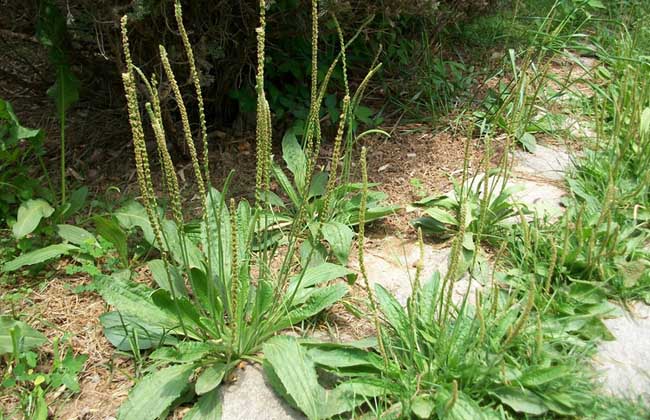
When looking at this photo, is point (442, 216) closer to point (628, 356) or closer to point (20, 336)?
point (628, 356)

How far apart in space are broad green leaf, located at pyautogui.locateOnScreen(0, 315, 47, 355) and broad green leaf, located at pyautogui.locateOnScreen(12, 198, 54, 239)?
470 millimetres

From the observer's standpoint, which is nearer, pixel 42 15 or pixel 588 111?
pixel 42 15

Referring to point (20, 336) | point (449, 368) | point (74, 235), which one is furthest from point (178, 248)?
point (449, 368)

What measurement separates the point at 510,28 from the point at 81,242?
3.12m

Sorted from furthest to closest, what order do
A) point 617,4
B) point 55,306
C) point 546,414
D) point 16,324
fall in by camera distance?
point 617,4 < point 55,306 < point 16,324 < point 546,414

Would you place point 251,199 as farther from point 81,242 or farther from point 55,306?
point 55,306

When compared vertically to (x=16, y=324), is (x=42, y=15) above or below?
above

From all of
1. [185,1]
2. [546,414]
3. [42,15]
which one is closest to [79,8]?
[42,15]

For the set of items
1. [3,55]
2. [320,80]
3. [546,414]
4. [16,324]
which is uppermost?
[3,55]

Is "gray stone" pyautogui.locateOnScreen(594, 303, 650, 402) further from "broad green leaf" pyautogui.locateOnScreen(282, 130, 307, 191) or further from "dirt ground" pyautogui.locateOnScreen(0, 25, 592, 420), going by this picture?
"broad green leaf" pyautogui.locateOnScreen(282, 130, 307, 191)

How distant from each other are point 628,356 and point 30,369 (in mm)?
2058

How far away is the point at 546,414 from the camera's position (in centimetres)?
179

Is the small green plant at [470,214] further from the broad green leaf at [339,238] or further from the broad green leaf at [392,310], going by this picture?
the broad green leaf at [392,310]

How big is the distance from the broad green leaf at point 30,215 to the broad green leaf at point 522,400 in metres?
1.92
